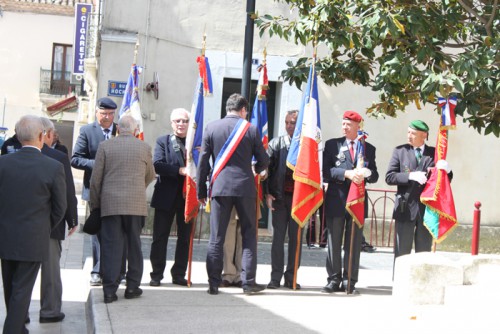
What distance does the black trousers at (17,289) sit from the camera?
7.30 meters

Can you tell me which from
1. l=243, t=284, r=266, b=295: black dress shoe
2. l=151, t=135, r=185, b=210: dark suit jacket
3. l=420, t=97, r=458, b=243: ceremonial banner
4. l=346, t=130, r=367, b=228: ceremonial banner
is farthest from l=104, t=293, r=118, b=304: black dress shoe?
l=420, t=97, r=458, b=243: ceremonial banner

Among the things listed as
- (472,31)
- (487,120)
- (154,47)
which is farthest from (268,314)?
(154,47)

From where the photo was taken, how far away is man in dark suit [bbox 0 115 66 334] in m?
7.31

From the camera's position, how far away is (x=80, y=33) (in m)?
31.1

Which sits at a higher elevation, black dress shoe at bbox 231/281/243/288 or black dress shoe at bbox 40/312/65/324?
black dress shoe at bbox 231/281/243/288

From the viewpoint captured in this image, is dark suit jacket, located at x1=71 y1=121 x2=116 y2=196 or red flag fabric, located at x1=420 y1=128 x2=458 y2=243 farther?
dark suit jacket, located at x1=71 y1=121 x2=116 y2=196

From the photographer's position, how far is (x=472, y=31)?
35.0 ft

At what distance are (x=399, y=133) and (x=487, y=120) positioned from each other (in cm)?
705

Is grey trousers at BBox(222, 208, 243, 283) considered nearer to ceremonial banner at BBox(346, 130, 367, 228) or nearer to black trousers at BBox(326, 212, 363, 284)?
black trousers at BBox(326, 212, 363, 284)

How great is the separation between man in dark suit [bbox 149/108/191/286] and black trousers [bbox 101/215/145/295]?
865mm

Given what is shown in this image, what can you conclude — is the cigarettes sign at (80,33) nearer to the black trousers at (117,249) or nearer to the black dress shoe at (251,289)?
the black dress shoe at (251,289)

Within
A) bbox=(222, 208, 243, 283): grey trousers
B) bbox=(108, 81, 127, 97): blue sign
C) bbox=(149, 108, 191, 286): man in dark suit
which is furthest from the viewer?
bbox=(108, 81, 127, 97): blue sign

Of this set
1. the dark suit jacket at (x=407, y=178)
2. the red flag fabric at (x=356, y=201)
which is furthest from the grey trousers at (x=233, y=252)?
the dark suit jacket at (x=407, y=178)

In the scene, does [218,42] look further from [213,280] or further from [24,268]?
[24,268]
